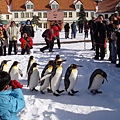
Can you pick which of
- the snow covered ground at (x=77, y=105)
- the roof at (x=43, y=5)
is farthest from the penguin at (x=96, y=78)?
the roof at (x=43, y=5)

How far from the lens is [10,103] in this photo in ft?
11.5

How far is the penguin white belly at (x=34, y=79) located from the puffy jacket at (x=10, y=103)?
10.7ft

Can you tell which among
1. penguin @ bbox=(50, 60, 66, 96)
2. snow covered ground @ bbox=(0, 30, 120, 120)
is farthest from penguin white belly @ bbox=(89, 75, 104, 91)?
penguin @ bbox=(50, 60, 66, 96)

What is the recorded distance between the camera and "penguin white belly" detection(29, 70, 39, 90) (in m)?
6.87

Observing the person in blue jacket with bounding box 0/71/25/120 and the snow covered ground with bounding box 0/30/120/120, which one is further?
the snow covered ground with bounding box 0/30/120/120

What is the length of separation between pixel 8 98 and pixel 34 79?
11.2 ft

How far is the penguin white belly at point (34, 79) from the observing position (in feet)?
22.5

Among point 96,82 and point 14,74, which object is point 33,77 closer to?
point 14,74

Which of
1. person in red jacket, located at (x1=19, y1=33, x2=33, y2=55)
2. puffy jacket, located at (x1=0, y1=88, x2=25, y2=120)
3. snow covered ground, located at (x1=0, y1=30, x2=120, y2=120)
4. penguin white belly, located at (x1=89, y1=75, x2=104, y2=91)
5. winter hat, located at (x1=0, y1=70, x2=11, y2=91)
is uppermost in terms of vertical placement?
person in red jacket, located at (x1=19, y1=33, x2=33, y2=55)

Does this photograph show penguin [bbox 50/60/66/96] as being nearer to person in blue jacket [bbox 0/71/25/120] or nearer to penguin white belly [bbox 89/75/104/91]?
penguin white belly [bbox 89/75/104/91]

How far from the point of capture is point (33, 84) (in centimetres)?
697

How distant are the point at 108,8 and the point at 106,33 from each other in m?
51.0

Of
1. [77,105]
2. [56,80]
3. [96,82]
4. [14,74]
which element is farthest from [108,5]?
[77,105]

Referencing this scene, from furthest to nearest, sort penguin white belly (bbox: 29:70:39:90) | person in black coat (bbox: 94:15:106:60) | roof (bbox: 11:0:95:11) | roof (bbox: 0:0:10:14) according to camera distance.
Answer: roof (bbox: 11:0:95:11) < roof (bbox: 0:0:10:14) < person in black coat (bbox: 94:15:106:60) < penguin white belly (bbox: 29:70:39:90)
